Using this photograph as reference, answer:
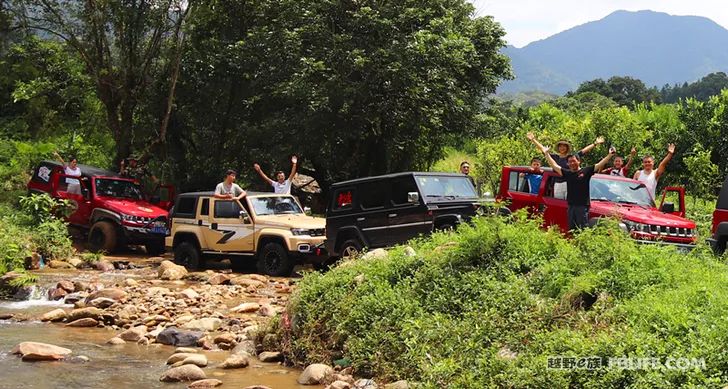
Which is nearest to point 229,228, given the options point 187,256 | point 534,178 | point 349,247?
point 187,256

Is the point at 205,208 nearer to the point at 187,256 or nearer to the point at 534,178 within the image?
the point at 187,256

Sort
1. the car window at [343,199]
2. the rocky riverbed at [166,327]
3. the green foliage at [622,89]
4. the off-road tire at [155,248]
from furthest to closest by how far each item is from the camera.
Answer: the green foliage at [622,89] < the off-road tire at [155,248] < the car window at [343,199] < the rocky riverbed at [166,327]

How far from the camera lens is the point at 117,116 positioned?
76.9ft

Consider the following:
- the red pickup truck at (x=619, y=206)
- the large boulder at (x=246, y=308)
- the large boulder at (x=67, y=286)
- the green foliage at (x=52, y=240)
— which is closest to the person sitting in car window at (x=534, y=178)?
the red pickup truck at (x=619, y=206)

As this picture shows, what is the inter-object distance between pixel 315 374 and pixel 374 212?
616cm

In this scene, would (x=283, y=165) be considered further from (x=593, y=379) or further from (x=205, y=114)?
(x=593, y=379)

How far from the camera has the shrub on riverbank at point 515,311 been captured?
18.1 ft

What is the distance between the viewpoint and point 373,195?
13.4m

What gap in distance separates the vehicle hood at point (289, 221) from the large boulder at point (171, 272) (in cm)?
188

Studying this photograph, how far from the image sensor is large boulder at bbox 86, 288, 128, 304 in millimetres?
11914

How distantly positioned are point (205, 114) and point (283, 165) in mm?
4597

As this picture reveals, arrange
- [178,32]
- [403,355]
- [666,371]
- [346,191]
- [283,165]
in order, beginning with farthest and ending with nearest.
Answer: [178,32]
[283,165]
[346,191]
[403,355]
[666,371]

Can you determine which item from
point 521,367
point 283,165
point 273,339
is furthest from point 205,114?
point 521,367

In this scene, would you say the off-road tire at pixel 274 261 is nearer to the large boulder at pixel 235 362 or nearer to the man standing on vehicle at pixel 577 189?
the large boulder at pixel 235 362
